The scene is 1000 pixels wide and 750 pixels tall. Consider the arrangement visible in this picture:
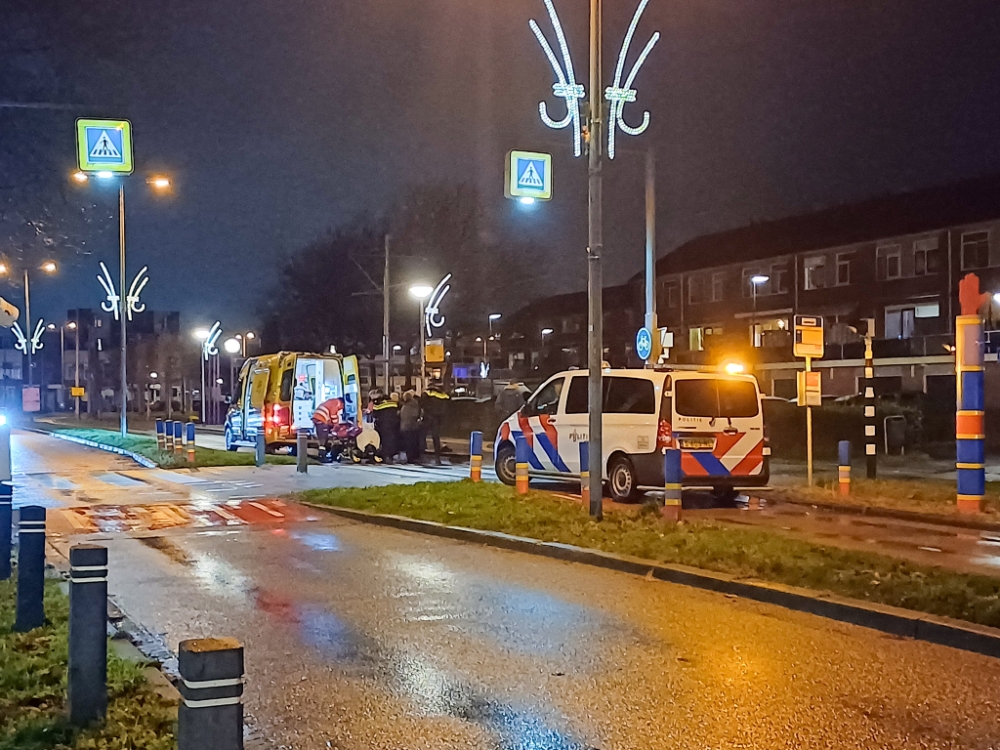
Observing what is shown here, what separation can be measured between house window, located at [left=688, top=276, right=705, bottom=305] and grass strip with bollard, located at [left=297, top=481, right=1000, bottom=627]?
4473 cm

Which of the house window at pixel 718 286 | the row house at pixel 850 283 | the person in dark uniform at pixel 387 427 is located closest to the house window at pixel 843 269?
the row house at pixel 850 283

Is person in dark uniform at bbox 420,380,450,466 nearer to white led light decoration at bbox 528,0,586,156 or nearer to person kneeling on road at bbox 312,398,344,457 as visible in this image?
person kneeling on road at bbox 312,398,344,457

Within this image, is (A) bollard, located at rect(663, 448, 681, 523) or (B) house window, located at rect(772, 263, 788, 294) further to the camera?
(B) house window, located at rect(772, 263, 788, 294)

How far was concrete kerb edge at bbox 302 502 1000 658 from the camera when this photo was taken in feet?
23.5

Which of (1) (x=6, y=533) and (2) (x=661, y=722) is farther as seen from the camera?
(1) (x=6, y=533)

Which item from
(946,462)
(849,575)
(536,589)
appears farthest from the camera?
(946,462)

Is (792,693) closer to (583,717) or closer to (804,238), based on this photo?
(583,717)

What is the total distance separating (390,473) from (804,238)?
1468 inches

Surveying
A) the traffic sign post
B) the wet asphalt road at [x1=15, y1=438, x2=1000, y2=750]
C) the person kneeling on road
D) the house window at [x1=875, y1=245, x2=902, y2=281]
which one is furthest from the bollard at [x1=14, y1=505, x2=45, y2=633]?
the house window at [x1=875, y1=245, x2=902, y2=281]

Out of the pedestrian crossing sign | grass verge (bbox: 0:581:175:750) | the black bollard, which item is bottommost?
grass verge (bbox: 0:581:175:750)

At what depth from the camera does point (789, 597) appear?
27.7 feet

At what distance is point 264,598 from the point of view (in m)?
9.16

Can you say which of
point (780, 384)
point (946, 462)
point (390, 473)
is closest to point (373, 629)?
point (390, 473)

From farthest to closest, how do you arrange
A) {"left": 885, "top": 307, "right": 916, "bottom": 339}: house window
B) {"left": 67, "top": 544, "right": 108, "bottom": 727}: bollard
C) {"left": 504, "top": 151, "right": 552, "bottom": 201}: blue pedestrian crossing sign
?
{"left": 885, "top": 307, "right": 916, "bottom": 339}: house window, {"left": 504, "top": 151, "right": 552, "bottom": 201}: blue pedestrian crossing sign, {"left": 67, "top": 544, "right": 108, "bottom": 727}: bollard
